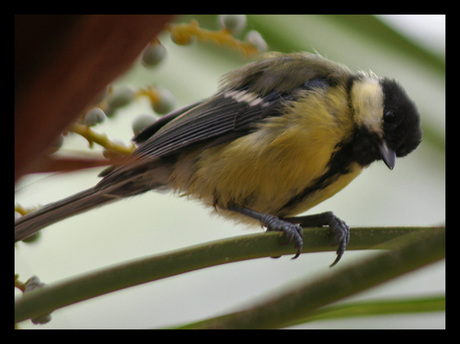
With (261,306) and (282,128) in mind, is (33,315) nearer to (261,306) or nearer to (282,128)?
(261,306)

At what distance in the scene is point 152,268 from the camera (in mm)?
525

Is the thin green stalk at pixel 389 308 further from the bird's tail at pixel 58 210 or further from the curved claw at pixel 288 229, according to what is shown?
the bird's tail at pixel 58 210

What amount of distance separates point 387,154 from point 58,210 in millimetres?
679

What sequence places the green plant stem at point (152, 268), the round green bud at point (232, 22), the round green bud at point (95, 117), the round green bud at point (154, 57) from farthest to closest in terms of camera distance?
the round green bud at point (232, 22) < the round green bud at point (154, 57) < the round green bud at point (95, 117) < the green plant stem at point (152, 268)

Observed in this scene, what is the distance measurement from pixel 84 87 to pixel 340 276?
0.54 m

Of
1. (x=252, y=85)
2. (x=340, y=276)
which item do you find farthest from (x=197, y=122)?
(x=340, y=276)

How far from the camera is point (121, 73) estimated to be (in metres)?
0.17

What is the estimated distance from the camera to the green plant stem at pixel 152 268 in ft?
1.54

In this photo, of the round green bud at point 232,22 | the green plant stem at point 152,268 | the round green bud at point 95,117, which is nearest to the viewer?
the green plant stem at point 152,268

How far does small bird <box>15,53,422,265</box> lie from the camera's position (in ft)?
3.81

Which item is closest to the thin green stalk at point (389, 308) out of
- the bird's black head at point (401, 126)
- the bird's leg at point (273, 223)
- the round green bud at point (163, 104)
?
the bird's leg at point (273, 223)

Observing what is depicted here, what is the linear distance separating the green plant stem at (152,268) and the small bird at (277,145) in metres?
0.41

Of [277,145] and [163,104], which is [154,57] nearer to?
[163,104]

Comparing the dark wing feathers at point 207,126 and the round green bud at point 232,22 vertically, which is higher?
the dark wing feathers at point 207,126
